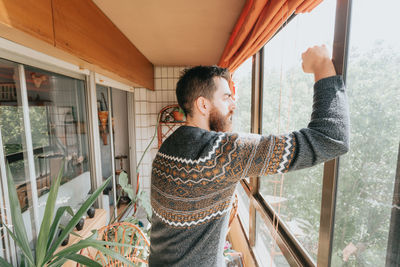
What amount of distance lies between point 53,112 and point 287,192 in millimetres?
1741

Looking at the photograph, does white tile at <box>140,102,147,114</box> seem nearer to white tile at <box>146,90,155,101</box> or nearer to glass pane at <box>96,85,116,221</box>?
white tile at <box>146,90,155,101</box>

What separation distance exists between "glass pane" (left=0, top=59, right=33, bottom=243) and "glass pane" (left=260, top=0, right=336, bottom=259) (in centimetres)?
144

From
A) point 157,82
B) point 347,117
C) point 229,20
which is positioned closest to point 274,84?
point 229,20

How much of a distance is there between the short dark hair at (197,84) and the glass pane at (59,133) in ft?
3.41

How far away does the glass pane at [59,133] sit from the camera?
4.16 ft

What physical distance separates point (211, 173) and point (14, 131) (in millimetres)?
1182

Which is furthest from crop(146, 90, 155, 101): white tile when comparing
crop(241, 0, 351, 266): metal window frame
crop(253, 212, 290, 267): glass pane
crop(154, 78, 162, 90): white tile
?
crop(241, 0, 351, 266): metal window frame

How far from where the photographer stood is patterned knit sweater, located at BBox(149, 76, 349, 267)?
54 cm

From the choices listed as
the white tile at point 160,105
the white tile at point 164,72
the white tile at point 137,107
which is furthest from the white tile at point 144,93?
the white tile at point 164,72

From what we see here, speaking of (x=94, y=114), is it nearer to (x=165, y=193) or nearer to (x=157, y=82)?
(x=165, y=193)

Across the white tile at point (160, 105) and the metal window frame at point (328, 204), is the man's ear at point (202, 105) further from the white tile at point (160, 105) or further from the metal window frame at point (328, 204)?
the white tile at point (160, 105)

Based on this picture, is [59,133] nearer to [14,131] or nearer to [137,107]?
[14,131]

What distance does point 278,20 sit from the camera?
0.86 metres

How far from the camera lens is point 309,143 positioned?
21.1 inches
